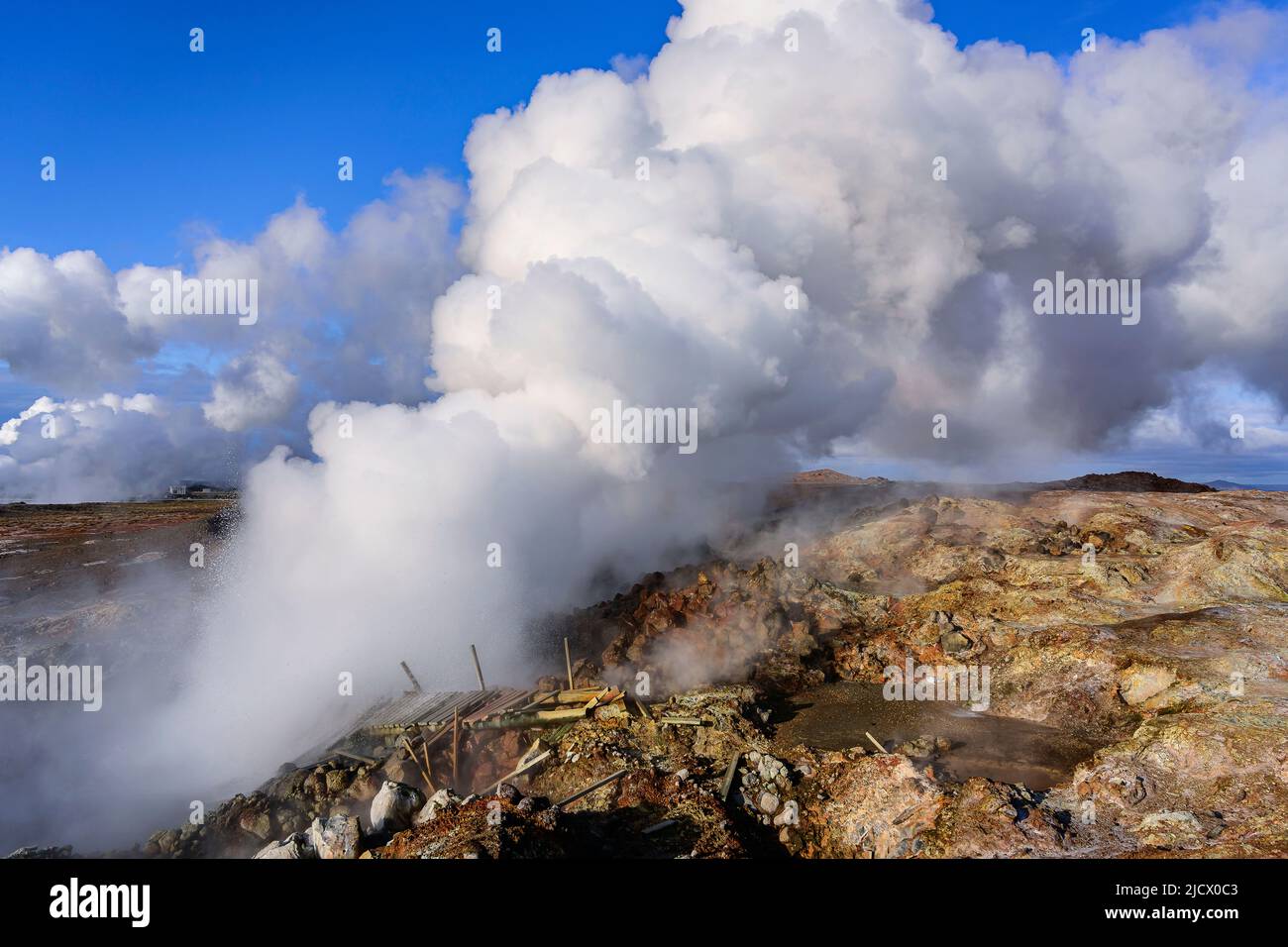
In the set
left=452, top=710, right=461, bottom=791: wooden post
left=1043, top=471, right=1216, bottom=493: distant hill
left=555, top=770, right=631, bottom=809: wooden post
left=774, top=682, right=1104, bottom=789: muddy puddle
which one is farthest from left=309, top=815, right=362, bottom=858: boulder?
left=1043, top=471, right=1216, bottom=493: distant hill

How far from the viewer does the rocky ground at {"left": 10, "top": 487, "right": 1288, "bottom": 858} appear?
371 inches

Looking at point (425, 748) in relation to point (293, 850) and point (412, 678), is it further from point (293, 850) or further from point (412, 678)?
point (293, 850)

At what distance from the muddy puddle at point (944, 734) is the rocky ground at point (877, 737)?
0.06 meters

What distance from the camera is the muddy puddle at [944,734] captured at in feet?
40.0

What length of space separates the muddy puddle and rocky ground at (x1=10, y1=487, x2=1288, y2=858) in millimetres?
64

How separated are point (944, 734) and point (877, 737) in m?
1.44

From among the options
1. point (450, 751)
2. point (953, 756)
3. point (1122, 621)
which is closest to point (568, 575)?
point (450, 751)

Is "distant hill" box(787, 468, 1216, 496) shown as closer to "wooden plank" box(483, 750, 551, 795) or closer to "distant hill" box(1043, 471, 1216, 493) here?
"distant hill" box(1043, 471, 1216, 493)

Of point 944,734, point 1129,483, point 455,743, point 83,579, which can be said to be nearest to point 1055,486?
point 1129,483

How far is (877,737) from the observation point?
13.8m

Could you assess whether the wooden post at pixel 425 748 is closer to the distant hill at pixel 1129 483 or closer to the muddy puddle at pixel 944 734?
the muddy puddle at pixel 944 734
